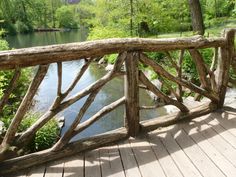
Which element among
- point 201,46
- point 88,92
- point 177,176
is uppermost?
point 201,46

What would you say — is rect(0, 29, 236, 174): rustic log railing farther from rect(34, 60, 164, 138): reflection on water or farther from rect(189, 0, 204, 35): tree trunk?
rect(189, 0, 204, 35): tree trunk

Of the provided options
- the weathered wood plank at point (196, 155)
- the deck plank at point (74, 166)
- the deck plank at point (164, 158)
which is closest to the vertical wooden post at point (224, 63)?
the weathered wood plank at point (196, 155)

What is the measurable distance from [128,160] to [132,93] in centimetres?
79

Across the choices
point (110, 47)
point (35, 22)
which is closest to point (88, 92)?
point (110, 47)

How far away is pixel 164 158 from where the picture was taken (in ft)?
10.0

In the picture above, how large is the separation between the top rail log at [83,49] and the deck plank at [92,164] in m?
1.08

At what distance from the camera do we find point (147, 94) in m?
9.00

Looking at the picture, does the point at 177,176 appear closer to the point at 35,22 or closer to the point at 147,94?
the point at 147,94

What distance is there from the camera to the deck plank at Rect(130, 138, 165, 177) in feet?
9.28

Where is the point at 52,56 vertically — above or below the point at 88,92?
above

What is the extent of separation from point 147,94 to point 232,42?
5.12m

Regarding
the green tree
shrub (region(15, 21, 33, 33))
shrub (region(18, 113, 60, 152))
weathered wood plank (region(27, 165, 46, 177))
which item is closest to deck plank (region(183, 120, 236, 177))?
weathered wood plank (region(27, 165, 46, 177))

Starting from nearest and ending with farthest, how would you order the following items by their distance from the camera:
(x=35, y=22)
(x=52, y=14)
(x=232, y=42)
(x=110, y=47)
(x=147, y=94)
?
(x=110, y=47), (x=232, y=42), (x=147, y=94), (x=35, y=22), (x=52, y=14)

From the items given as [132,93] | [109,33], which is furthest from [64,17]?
[132,93]
